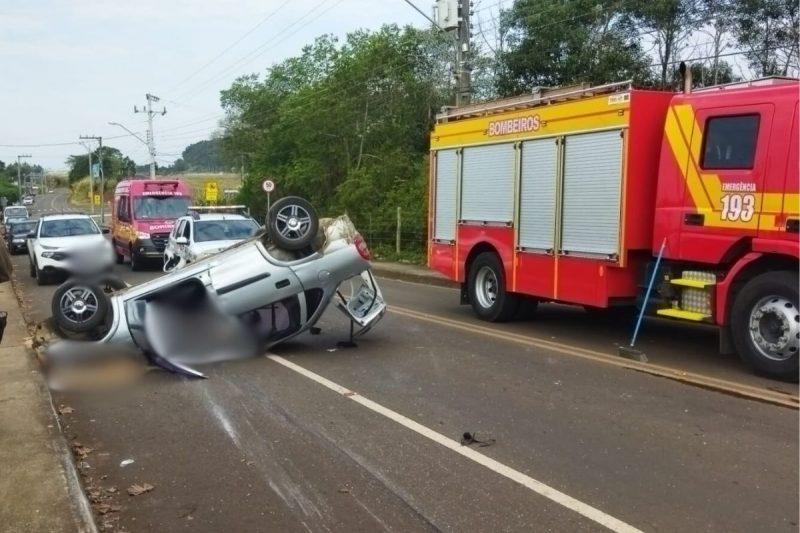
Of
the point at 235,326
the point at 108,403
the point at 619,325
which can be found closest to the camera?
the point at 108,403

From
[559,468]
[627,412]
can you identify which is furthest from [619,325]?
[559,468]

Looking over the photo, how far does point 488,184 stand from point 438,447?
21.6 feet

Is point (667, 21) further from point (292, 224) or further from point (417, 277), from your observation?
point (292, 224)

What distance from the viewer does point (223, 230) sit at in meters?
18.2

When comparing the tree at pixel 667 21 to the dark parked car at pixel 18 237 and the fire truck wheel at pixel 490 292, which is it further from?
the dark parked car at pixel 18 237

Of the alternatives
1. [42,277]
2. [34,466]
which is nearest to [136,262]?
[42,277]

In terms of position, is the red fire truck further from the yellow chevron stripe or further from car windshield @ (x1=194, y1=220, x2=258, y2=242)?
car windshield @ (x1=194, y1=220, x2=258, y2=242)

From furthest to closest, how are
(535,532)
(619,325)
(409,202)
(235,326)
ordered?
(409,202) < (619,325) < (235,326) < (535,532)

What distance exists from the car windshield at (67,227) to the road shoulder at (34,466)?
13445 millimetres

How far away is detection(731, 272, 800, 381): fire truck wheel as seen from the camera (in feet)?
25.4

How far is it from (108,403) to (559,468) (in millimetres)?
4415

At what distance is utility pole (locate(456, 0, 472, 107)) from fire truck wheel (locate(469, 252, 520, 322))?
954 centimetres

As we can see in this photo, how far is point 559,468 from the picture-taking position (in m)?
5.48

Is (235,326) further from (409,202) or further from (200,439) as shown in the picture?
(409,202)
